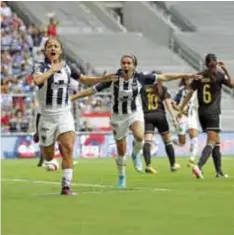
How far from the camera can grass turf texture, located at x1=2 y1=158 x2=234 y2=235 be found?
954cm

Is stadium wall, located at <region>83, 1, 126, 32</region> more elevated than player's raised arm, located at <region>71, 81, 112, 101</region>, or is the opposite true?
stadium wall, located at <region>83, 1, 126, 32</region>

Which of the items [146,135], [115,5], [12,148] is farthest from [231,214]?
[115,5]

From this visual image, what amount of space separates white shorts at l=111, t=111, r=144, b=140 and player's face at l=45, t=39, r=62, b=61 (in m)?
2.65

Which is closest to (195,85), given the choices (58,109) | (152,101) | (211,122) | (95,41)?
(211,122)

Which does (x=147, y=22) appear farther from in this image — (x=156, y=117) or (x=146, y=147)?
(x=146, y=147)

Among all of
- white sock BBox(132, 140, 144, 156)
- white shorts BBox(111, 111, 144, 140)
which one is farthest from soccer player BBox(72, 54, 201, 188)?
white sock BBox(132, 140, 144, 156)

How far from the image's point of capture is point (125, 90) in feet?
52.0

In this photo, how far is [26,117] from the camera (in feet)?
104

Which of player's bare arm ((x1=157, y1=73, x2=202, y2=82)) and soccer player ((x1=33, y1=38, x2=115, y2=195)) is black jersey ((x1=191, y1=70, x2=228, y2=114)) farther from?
soccer player ((x1=33, y1=38, x2=115, y2=195))

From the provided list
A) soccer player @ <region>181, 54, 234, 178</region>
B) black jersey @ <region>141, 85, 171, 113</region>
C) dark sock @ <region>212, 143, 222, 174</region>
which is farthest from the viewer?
black jersey @ <region>141, 85, 171, 113</region>

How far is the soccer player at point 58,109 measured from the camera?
13477 mm

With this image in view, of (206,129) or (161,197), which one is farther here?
(206,129)

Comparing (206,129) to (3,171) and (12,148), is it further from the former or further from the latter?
(12,148)

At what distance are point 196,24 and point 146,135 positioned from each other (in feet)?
73.5
